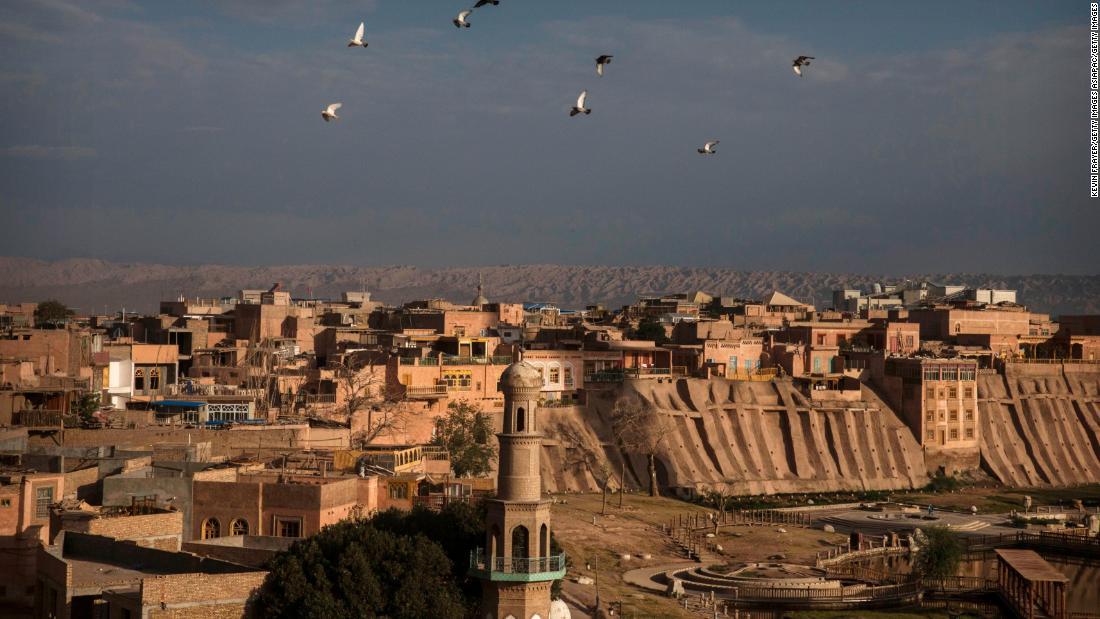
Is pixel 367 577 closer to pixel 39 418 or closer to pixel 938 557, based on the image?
pixel 39 418

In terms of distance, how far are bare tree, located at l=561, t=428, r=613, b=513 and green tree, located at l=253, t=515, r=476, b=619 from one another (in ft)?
92.6

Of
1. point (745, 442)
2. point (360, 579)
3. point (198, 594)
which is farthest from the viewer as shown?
point (745, 442)

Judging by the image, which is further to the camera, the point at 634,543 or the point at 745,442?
the point at 745,442

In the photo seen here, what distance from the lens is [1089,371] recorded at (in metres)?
82.9

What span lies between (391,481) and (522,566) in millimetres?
9290

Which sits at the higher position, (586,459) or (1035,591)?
(586,459)

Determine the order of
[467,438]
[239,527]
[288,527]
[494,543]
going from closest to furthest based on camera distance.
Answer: [494,543]
[288,527]
[239,527]
[467,438]

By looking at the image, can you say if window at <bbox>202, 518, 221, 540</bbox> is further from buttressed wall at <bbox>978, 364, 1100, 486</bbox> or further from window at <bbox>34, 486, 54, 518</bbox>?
buttressed wall at <bbox>978, 364, 1100, 486</bbox>

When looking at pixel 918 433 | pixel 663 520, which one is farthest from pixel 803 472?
pixel 663 520

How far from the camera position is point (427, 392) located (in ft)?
195

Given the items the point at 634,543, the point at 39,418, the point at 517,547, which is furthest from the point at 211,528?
the point at 634,543

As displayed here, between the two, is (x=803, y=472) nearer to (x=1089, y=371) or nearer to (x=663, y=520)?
(x=663, y=520)

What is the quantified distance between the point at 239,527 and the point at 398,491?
175 inches

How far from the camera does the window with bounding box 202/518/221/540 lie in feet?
116
